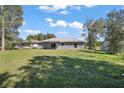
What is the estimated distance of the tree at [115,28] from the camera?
29.4m

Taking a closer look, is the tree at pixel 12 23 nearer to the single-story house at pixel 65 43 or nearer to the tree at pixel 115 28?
the single-story house at pixel 65 43

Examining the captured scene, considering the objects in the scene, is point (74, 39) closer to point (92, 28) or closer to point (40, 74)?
point (92, 28)

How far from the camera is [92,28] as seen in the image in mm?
44844

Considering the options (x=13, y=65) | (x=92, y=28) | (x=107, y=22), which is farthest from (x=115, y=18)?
(x=13, y=65)

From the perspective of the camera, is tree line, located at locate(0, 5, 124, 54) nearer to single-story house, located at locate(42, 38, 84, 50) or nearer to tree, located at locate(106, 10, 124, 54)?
tree, located at locate(106, 10, 124, 54)

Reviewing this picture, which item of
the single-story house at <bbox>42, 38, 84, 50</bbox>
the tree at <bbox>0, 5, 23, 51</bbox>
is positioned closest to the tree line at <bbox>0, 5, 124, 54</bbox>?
the tree at <bbox>0, 5, 23, 51</bbox>

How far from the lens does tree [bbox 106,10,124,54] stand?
29.4m

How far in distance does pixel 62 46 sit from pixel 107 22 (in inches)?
408

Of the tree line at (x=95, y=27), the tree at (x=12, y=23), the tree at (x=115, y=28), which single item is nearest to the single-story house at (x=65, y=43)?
the tree line at (x=95, y=27)

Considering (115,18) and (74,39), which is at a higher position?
(115,18)

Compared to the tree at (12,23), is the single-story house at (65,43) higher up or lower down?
lower down

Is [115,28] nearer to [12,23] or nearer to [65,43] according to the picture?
[65,43]

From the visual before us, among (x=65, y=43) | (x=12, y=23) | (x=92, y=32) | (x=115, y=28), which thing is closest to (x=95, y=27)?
(x=92, y=32)
